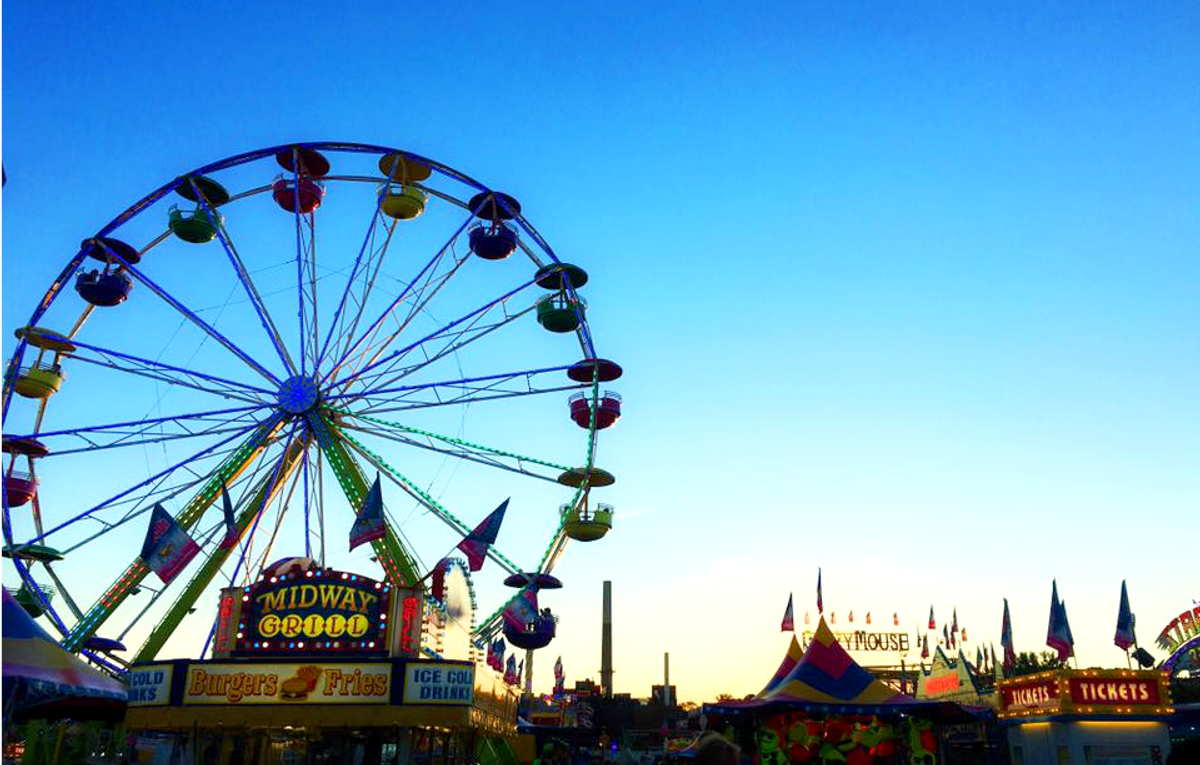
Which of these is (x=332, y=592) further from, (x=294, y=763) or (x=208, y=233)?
(x=208, y=233)

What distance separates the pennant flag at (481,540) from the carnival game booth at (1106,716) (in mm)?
15163

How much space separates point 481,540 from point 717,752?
1744 cm

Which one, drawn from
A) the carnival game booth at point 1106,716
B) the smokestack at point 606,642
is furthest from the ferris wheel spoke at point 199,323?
the smokestack at point 606,642

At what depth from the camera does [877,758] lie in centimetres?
1997

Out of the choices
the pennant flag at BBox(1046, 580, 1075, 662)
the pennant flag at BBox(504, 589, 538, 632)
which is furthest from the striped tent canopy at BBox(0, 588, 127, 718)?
the pennant flag at BBox(1046, 580, 1075, 662)

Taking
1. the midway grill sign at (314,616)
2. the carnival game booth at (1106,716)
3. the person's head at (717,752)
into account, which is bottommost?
the person's head at (717,752)

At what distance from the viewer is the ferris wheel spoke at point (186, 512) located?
23.6m

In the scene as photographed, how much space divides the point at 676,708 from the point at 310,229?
69.1 m

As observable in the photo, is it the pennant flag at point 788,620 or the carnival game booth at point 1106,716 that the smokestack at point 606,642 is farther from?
the carnival game booth at point 1106,716

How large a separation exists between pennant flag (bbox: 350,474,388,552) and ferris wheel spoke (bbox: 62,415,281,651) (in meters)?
5.01

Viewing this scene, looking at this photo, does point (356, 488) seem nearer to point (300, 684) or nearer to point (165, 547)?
point (165, 547)

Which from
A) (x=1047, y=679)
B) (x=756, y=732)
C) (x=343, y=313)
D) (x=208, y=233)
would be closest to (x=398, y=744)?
(x=756, y=732)

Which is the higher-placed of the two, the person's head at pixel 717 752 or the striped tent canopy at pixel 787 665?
the striped tent canopy at pixel 787 665

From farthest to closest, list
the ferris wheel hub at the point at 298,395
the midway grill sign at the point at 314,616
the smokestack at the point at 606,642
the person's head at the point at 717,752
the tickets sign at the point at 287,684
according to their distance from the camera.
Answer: the smokestack at the point at 606,642 < the ferris wheel hub at the point at 298,395 < the midway grill sign at the point at 314,616 < the tickets sign at the point at 287,684 < the person's head at the point at 717,752
